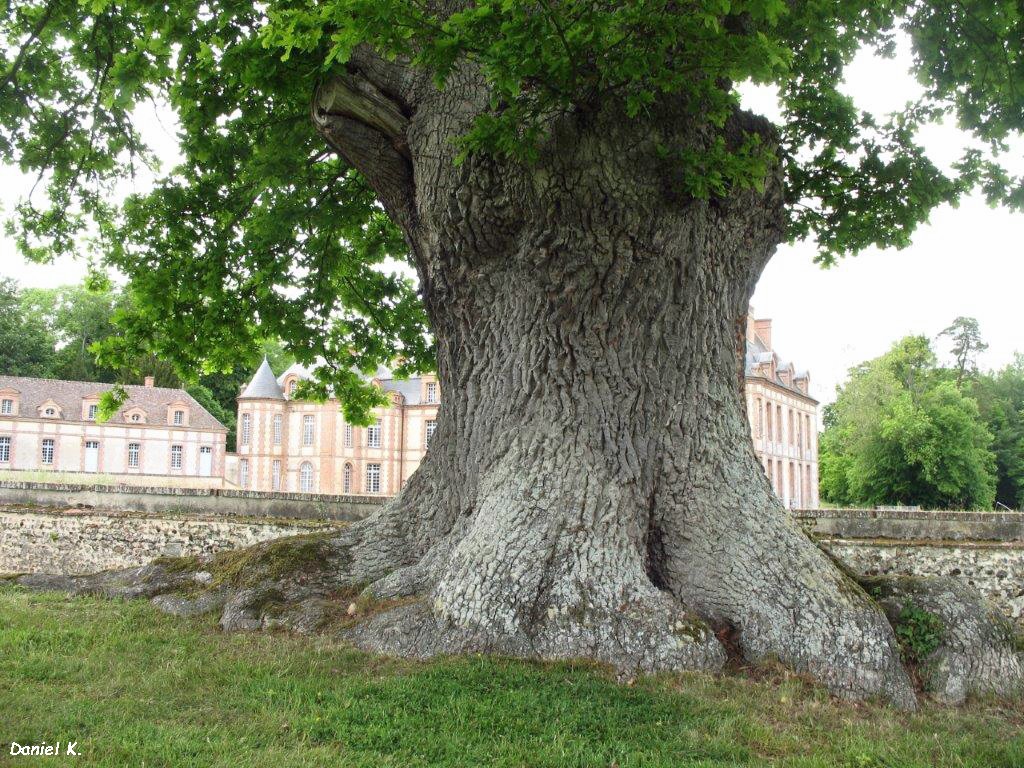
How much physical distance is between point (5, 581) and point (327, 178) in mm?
5835

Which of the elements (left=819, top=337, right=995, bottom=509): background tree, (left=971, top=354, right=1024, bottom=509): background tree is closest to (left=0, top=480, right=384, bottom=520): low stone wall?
(left=819, top=337, right=995, bottom=509): background tree

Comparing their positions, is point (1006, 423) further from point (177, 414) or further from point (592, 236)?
point (592, 236)

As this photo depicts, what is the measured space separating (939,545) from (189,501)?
484 inches

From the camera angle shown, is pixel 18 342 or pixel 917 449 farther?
pixel 18 342

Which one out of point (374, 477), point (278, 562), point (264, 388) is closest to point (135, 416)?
point (264, 388)

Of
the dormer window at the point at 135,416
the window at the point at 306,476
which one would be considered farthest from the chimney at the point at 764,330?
the dormer window at the point at 135,416

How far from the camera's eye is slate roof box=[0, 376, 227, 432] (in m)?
50.8

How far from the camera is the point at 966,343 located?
199ft

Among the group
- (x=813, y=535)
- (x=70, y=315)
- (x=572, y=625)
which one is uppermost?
(x=70, y=315)

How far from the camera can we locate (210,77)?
24.0 ft

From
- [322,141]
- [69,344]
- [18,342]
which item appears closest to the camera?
[322,141]

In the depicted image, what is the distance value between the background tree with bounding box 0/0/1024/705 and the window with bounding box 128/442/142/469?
160 ft

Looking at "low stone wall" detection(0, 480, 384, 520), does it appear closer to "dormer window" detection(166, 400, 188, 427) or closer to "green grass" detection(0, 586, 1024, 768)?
"green grass" detection(0, 586, 1024, 768)

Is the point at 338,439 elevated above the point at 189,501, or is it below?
above
